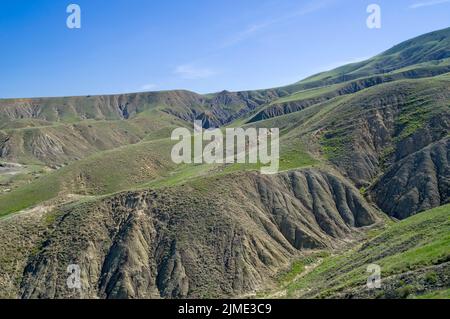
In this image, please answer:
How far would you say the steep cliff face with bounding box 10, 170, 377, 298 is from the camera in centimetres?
4853

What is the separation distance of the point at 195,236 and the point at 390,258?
23829mm

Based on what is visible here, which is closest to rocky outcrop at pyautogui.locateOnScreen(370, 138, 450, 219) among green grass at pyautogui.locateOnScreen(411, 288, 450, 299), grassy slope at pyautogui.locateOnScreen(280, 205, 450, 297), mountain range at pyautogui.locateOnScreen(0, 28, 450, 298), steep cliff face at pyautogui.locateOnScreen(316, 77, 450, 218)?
steep cliff face at pyautogui.locateOnScreen(316, 77, 450, 218)

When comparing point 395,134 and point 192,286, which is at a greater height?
point 395,134

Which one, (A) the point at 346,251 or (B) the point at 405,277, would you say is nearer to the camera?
(B) the point at 405,277

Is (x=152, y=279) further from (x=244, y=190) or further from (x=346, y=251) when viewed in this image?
(x=346, y=251)

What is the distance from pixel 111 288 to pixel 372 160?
4809cm

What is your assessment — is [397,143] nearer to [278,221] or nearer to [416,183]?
[416,183]

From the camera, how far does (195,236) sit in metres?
53.4

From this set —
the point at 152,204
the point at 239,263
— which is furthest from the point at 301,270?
the point at 152,204

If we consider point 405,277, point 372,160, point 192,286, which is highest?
point 372,160

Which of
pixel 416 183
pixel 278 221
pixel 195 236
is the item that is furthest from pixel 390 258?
pixel 416 183

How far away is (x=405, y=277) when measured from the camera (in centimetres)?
3014

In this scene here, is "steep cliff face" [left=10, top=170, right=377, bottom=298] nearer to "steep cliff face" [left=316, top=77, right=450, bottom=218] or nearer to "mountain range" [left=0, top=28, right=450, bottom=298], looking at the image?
"mountain range" [left=0, top=28, right=450, bottom=298]

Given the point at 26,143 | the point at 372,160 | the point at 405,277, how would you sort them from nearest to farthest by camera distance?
1. the point at 405,277
2. the point at 372,160
3. the point at 26,143
